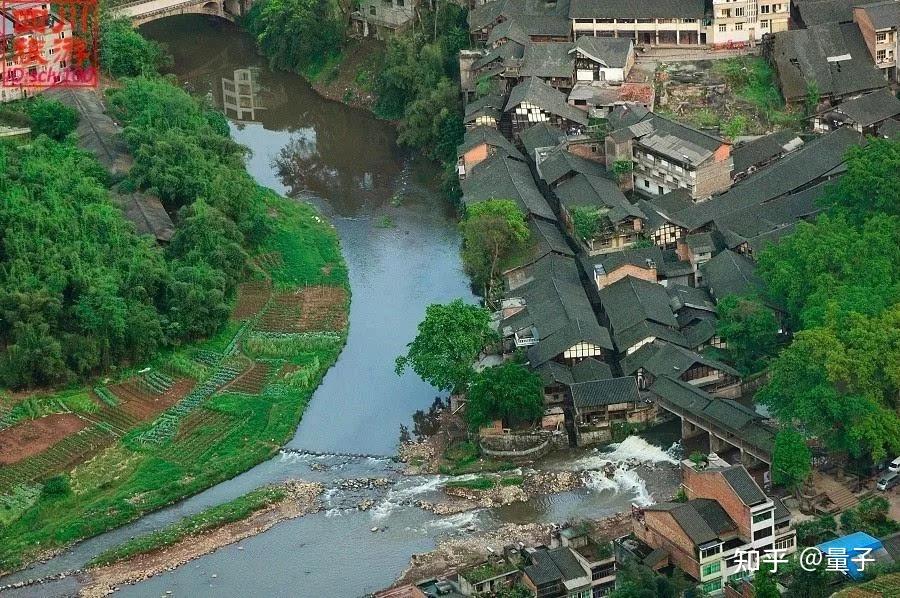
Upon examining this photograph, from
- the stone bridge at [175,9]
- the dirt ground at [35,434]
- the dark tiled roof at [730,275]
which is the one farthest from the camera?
the stone bridge at [175,9]

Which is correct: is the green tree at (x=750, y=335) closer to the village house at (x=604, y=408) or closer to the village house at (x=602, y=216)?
the village house at (x=604, y=408)

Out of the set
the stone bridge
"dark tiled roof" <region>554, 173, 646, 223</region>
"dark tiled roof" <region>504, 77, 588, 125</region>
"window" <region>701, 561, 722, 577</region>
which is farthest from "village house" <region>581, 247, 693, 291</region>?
the stone bridge

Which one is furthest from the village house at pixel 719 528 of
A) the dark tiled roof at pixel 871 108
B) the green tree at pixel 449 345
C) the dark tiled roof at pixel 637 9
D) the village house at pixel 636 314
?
the dark tiled roof at pixel 637 9

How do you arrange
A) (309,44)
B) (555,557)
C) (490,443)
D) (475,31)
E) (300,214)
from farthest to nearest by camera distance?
(309,44), (475,31), (300,214), (490,443), (555,557)

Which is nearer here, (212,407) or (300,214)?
(212,407)

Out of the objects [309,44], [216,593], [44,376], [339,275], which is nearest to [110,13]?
[309,44]

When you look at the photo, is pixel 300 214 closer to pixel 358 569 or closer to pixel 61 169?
pixel 61 169

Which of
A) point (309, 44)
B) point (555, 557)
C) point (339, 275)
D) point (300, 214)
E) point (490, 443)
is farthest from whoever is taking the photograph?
point (309, 44)
